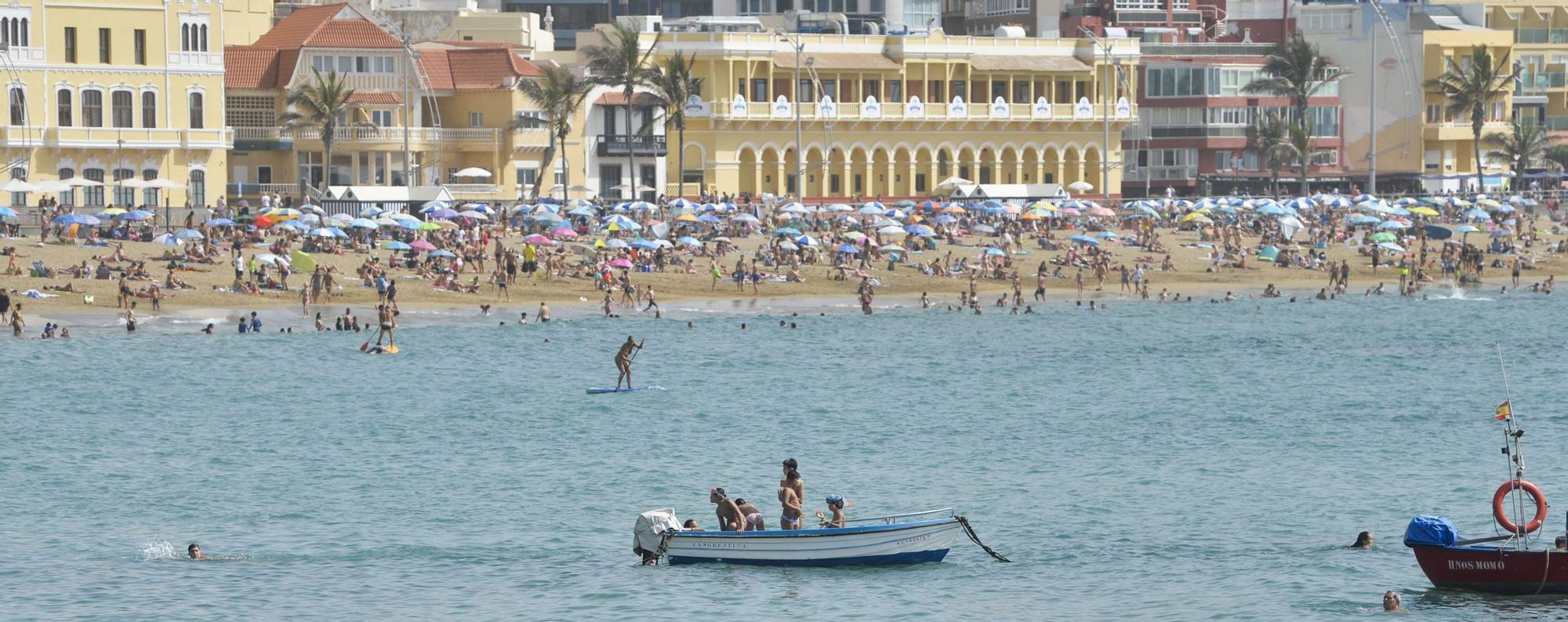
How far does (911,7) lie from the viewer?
118875 millimetres

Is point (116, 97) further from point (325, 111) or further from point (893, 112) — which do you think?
point (893, 112)

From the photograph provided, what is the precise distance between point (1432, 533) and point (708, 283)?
1692 inches

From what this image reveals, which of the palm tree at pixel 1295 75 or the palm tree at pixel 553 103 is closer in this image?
the palm tree at pixel 553 103

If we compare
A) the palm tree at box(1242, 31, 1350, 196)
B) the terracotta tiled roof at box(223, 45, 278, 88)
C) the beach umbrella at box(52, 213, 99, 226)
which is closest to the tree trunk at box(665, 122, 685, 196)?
the terracotta tiled roof at box(223, 45, 278, 88)

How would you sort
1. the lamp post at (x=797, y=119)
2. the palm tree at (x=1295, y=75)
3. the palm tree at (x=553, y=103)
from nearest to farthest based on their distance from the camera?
the palm tree at (x=553, y=103)
the lamp post at (x=797, y=119)
the palm tree at (x=1295, y=75)

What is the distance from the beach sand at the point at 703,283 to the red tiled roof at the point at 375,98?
54.3 feet

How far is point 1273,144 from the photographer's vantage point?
350 feet

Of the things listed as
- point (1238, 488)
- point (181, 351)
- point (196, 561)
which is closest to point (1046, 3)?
point (181, 351)

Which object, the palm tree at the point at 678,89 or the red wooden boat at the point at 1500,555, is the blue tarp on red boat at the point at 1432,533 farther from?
the palm tree at the point at 678,89

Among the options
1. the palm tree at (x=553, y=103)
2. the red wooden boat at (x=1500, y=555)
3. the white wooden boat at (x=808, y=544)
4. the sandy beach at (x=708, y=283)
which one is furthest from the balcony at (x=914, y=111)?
the red wooden boat at (x=1500, y=555)

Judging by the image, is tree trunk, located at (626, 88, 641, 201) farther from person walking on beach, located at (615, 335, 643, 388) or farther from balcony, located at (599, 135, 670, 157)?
person walking on beach, located at (615, 335, 643, 388)

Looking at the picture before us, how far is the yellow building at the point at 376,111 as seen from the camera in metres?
89.5

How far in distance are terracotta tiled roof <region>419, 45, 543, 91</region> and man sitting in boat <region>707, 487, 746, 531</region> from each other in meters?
63.2

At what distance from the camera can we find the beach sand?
61.4m
